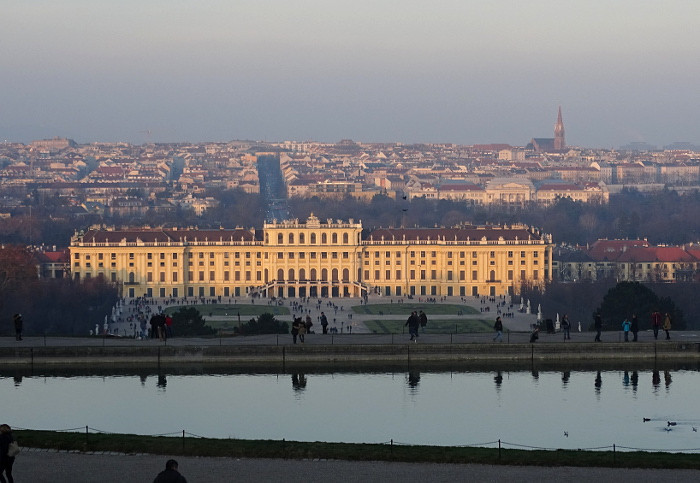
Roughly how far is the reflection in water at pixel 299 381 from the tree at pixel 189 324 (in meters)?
16.4

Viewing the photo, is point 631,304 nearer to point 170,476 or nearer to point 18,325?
point 18,325

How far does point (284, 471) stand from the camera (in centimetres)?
2480

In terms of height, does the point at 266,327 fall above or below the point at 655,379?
below

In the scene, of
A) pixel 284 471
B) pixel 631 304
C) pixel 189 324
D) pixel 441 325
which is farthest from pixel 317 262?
pixel 284 471

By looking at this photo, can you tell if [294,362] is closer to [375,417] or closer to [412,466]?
[375,417]

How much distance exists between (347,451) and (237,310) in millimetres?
52366

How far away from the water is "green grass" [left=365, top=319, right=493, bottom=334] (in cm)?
2778

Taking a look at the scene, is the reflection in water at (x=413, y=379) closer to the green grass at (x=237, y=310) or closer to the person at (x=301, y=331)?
the person at (x=301, y=331)

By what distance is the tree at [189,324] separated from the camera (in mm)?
51062

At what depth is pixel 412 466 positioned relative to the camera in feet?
82.4

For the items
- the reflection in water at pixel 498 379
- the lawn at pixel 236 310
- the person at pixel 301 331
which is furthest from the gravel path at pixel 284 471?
the lawn at pixel 236 310

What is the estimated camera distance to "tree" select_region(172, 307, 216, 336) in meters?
51.1

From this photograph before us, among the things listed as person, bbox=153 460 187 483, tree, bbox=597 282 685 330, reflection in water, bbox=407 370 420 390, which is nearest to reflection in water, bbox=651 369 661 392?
reflection in water, bbox=407 370 420 390

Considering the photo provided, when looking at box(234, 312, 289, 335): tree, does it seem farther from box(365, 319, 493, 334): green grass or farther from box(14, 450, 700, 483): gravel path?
box(14, 450, 700, 483): gravel path
